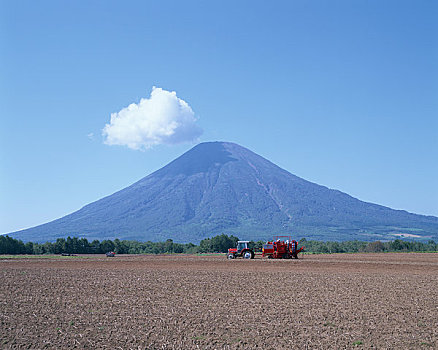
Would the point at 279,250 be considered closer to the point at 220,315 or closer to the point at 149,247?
the point at 220,315

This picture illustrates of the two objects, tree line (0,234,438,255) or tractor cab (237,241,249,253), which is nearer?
tractor cab (237,241,249,253)

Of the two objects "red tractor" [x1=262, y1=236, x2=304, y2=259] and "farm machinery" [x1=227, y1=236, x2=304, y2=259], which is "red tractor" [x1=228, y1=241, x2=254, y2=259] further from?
"red tractor" [x1=262, y1=236, x2=304, y2=259]

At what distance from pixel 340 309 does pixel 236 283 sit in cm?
806

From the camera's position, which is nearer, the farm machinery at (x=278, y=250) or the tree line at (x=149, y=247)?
the farm machinery at (x=278, y=250)

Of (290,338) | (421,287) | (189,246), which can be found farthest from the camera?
(189,246)

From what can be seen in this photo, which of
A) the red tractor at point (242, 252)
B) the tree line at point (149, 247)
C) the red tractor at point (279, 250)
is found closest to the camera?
the red tractor at point (279, 250)

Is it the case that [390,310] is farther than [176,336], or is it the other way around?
[390,310]

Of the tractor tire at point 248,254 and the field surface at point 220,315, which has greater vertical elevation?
the tractor tire at point 248,254

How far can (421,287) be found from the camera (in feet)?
68.0

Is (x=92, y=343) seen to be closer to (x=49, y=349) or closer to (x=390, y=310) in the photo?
(x=49, y=349)

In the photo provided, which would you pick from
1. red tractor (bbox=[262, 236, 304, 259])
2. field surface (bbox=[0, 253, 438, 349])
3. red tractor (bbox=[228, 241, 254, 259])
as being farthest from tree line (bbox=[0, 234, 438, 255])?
field surface (bbox=[0, 253, 438, 349])

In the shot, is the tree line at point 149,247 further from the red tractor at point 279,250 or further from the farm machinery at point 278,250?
the red tractor at point 279,250

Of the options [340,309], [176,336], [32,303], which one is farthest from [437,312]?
[32,303]

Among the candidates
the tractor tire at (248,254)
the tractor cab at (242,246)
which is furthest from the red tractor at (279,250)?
the tractor cab at (242,246)
